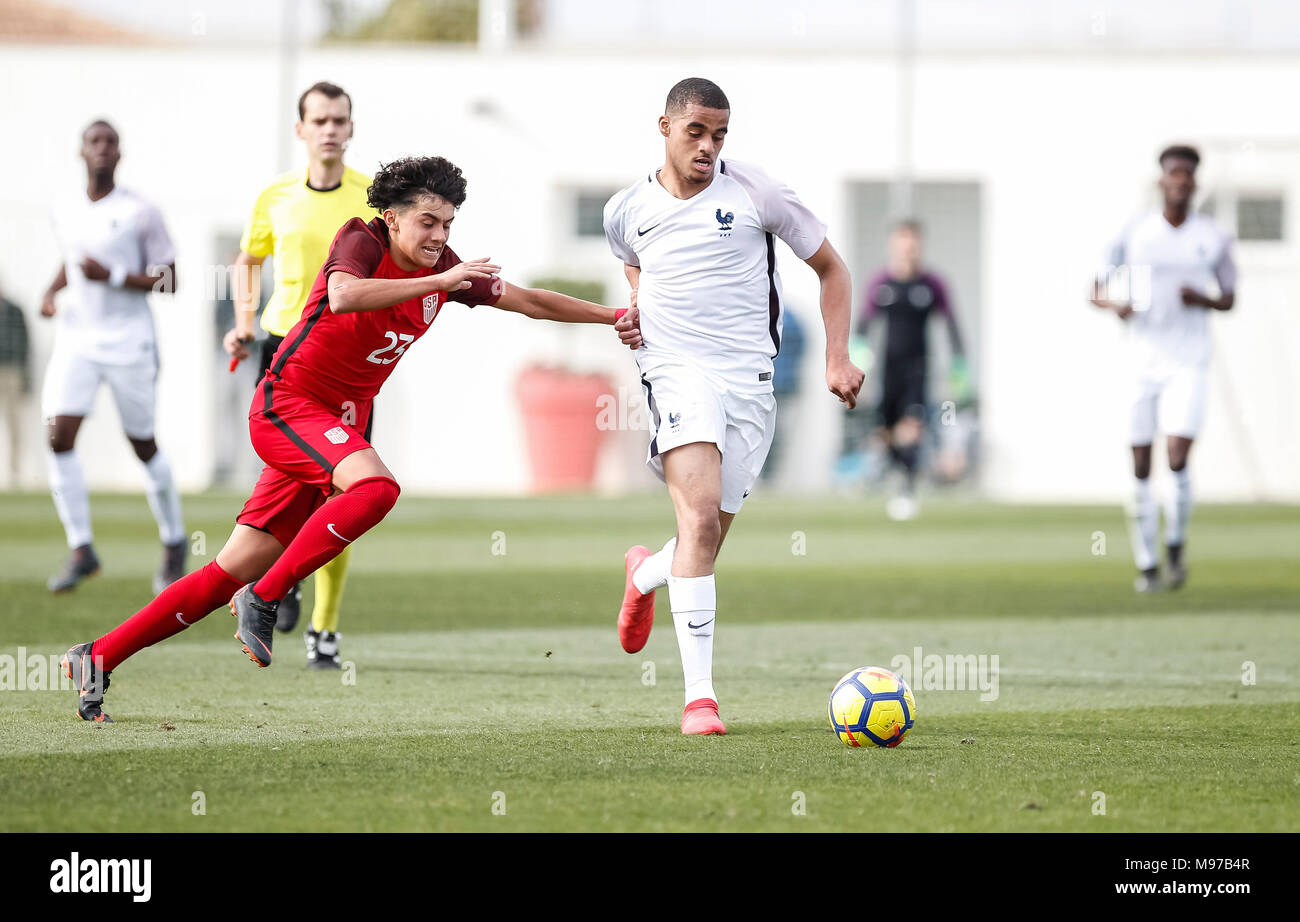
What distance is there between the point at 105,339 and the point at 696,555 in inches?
227

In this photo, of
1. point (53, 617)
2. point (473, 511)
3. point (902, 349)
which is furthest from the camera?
point (473, 511)

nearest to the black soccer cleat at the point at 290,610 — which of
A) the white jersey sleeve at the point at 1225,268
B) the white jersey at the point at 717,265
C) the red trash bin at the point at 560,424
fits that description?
the white jersey at the point at 717,265

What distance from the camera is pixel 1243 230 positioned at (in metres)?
23.6

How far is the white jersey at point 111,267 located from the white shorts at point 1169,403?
6.12m

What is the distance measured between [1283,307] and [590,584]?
14.3m

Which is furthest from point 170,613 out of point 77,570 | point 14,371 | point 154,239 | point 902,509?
point 14,371

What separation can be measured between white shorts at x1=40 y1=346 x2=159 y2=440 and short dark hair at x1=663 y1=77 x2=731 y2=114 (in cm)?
541

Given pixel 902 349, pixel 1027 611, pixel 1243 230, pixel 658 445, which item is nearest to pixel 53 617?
pixel 658 445

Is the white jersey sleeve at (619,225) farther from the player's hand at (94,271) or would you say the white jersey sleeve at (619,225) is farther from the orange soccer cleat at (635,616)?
the player's hand at (94,271)

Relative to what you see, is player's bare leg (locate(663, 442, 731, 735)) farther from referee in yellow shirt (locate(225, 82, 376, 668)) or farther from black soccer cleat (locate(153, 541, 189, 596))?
black soccer cleat (locate(153, 541, 189, 596))

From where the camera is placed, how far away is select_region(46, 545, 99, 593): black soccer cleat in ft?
34.3

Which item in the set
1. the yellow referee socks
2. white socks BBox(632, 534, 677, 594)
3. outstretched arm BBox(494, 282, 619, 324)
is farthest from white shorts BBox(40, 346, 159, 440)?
white socks BBox(632, 534, 677, 594)

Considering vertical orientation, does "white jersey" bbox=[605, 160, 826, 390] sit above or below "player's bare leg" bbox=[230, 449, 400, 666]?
above

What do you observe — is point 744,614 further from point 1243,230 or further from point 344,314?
point 1243,230
